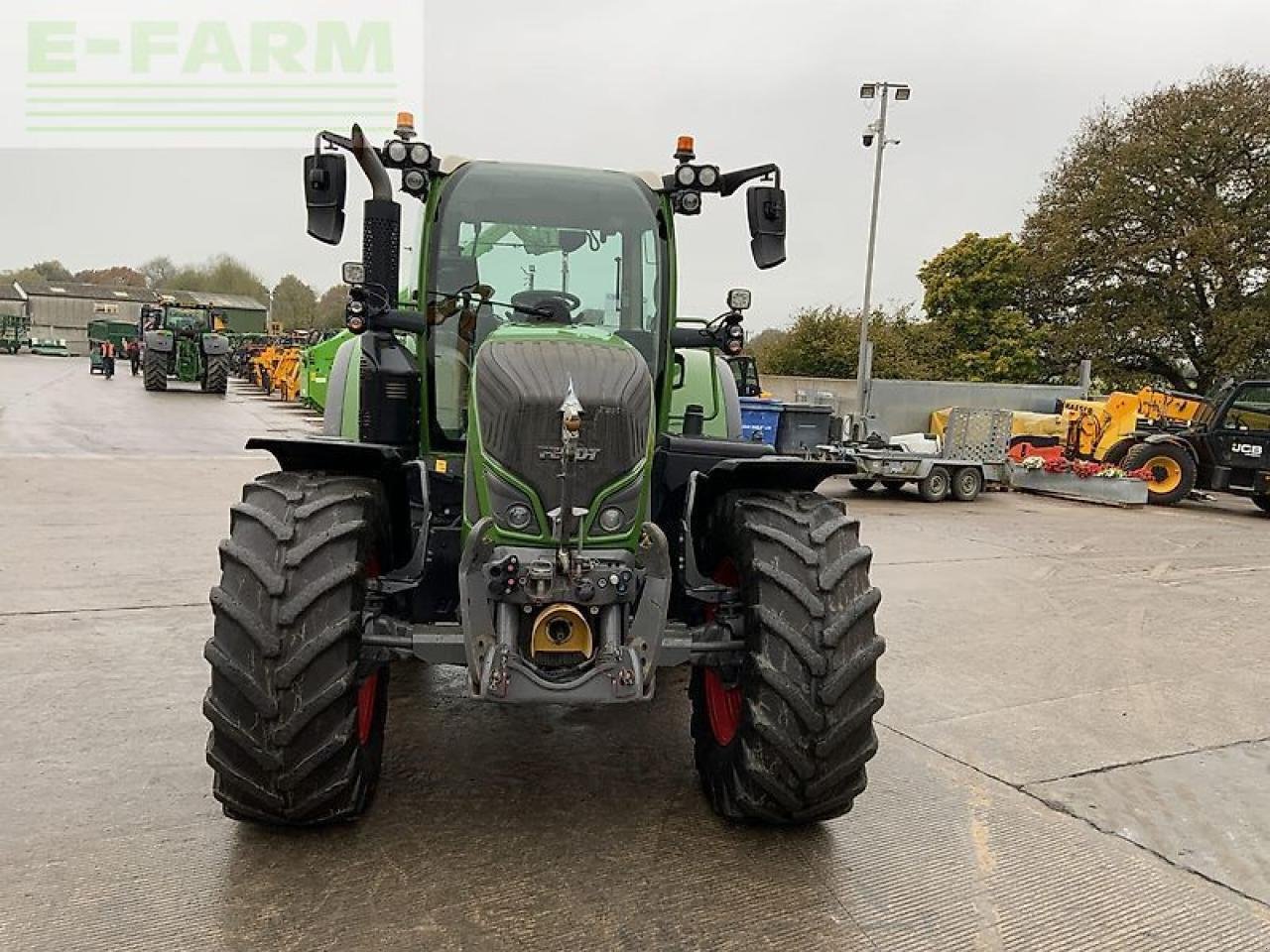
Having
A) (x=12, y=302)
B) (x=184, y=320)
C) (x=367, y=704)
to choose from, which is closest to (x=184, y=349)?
(x=184, y=320)

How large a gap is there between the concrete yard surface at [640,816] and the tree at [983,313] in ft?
85.2

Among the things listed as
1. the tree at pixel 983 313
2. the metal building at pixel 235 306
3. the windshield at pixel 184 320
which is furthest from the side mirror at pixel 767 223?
the metal building at pixel 235 306

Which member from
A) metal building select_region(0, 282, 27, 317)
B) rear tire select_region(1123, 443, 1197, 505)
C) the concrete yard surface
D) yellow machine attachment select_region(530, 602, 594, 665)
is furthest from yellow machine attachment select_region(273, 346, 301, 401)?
metal building select_region(0, 282, 27, 317)

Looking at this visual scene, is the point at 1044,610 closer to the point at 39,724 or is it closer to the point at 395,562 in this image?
the point at 395,562

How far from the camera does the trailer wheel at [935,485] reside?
45.8 ft

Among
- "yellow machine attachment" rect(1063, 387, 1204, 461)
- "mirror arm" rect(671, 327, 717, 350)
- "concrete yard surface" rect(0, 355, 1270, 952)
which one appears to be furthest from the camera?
"yellow machine attachment" rect(1063, 387, 1204, 461)

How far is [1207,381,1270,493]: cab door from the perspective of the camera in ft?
48.1

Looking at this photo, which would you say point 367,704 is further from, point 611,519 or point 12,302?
point 12,302

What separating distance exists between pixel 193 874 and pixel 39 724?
1.54 metres

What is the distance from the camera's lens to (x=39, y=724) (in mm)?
3998

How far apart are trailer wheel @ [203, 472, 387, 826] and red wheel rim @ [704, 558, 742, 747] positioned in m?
1.23

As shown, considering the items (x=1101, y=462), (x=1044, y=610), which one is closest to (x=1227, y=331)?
(x=1101, y=462)

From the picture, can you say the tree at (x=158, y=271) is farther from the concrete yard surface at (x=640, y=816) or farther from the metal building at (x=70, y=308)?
the concrete yard surface at (x=640, y=816)

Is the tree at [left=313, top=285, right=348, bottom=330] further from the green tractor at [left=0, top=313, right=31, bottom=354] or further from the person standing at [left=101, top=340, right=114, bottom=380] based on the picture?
the person standing at [left=101, top=340, right=114, bottom=380]
